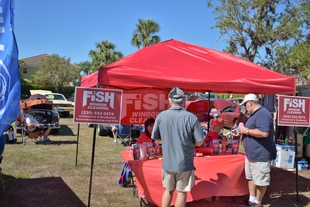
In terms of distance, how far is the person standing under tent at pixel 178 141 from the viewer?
10.6ft

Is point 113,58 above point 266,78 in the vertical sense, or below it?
above

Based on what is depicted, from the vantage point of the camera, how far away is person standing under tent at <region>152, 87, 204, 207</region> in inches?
127

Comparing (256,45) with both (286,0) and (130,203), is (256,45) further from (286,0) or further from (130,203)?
(130,203)

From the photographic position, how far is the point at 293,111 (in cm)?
496

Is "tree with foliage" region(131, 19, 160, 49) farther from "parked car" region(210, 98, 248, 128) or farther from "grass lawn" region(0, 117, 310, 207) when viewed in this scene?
"grass lawn" region(0, 117, 310, 207)

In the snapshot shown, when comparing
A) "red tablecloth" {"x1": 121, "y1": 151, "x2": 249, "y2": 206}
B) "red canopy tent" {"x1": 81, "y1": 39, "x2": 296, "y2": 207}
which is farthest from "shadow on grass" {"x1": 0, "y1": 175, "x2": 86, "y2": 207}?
"red canopy tent" {"x1": 81, "y1": 39, "x2": 296, "y2": 207}

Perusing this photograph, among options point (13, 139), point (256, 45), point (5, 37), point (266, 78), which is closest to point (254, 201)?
point (266, 78)

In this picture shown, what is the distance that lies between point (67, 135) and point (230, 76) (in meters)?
7.98

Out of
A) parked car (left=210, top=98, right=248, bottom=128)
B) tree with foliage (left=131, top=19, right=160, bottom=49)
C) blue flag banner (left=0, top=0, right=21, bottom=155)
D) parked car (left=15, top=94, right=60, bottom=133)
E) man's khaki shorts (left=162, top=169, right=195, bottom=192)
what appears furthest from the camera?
tree with foliage (left=131, top=19, right=160, bottom=49)

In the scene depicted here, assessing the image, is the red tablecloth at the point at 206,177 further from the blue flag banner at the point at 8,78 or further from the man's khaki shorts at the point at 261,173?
the blue flag banner at the point at 8,78

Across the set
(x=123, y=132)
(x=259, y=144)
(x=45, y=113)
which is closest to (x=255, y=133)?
(x=259, y=144)

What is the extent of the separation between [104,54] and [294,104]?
25664 mm

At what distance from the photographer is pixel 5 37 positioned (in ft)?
7.53

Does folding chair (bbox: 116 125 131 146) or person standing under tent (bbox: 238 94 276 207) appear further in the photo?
folding chair (bbox: 116 125 131 146)
